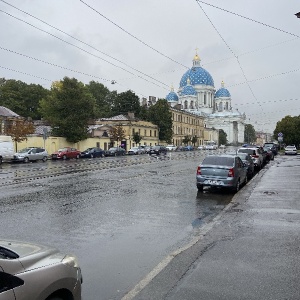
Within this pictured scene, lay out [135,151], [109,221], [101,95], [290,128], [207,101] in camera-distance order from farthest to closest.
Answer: [207,101]
[101,95]
[290,128]
[135,151]
[109,221]

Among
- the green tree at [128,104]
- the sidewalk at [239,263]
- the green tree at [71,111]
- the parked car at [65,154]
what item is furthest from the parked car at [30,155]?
the green tree at [128,104]

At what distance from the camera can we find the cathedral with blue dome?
14350cm

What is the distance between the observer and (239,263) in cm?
679

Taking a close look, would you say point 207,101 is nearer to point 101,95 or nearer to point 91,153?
point 101,95

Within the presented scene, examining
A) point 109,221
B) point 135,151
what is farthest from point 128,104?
point 109,221

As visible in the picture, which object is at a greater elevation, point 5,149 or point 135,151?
point 5,149

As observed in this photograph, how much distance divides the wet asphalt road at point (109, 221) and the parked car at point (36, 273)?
139 cm

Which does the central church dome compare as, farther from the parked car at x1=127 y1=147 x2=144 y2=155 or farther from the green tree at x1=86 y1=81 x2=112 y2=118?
the parked car at x1=127 y1=147 x2=144 y2=155

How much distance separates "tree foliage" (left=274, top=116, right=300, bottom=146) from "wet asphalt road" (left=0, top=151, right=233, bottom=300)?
71.4 meters

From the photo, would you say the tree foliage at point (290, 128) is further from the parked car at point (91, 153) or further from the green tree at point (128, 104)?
the parked car at point (91, 153)

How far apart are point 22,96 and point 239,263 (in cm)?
8683

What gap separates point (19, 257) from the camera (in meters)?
3.72

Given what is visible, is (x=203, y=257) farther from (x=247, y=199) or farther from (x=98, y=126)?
(x=98, y=126)

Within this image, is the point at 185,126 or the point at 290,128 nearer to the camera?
the point at 290,128
